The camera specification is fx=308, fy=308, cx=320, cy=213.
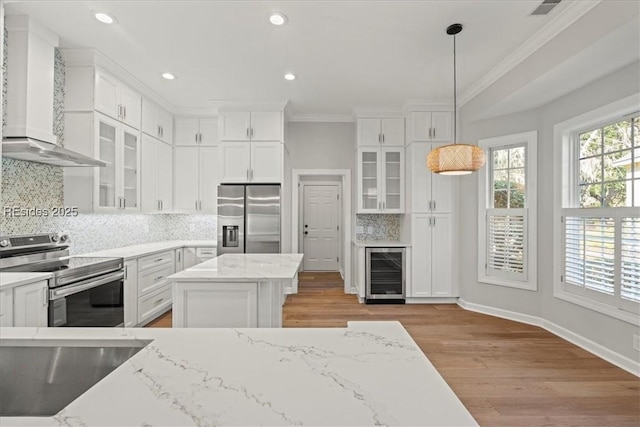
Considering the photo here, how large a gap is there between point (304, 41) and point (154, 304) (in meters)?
3.29

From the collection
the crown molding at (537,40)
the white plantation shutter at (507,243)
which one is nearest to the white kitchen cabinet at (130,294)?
the white plantation shutter at (507,243)

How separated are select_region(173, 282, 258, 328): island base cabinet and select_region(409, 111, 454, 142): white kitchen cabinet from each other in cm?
333

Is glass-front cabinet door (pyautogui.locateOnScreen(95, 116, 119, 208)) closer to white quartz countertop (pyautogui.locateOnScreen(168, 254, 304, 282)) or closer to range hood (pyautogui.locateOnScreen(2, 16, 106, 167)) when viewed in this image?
range hood (pyautogui.locateOnScreen(2, 16, 106, 167))

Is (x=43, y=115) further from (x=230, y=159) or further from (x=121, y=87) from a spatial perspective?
(x=230, y=159)

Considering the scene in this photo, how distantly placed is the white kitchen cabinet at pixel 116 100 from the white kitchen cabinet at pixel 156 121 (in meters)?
0.12

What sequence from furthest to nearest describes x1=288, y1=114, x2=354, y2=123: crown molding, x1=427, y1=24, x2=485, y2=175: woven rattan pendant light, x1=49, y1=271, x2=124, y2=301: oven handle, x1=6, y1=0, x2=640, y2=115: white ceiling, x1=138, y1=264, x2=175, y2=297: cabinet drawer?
x1=288, y1=114, x2=354, y2=123: crown molding
x1=138, y1=264, x2=175, y2=297: cabinet drawer
x1=427, y1=24, x2=485, y2=175: woven rattan pendant light
x1=6, y1=0, x2=640, y2=115: white ceiling
x1=49, y1=271, x2=124, y2=301: oven handle

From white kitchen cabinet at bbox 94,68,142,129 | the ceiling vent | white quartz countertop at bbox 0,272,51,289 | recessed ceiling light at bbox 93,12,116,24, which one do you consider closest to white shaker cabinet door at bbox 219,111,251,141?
white kitchen cabinet at bbox 94,68,142,129

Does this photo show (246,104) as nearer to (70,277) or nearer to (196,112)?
(196,112)

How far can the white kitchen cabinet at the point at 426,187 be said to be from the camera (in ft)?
14.2

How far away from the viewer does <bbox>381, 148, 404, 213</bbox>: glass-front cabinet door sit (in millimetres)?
4605

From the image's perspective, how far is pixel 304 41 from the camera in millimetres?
2820

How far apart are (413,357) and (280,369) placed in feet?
1.17

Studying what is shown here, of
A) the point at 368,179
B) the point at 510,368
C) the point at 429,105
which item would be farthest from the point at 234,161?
the point at 510,368

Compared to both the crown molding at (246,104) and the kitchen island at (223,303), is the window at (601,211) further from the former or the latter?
the crown molding at (246,104)
